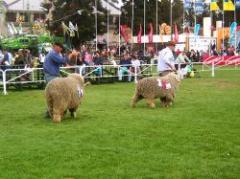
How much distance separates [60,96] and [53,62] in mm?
1295

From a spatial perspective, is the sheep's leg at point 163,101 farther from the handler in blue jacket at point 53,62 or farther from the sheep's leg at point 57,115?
the sheep's leg at point 57,115

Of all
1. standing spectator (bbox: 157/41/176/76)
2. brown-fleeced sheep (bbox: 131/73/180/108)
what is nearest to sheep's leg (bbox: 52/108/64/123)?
brown-fleeced sheep (bbox: 131/73/180/108)

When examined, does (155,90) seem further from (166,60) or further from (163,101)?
(166,60)

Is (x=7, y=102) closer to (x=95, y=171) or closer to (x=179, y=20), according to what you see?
(x=95, y=171)

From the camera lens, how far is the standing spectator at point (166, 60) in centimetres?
1546

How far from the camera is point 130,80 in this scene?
26078mm

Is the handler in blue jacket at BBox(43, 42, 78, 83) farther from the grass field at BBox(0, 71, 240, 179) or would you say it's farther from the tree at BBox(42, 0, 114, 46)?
the tree at BBox(42, 0, 114, 46)

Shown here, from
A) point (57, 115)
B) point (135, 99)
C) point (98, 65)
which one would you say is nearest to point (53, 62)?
point (57, 115)

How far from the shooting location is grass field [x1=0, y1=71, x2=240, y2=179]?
7539 millimetres

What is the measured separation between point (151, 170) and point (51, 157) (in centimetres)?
173

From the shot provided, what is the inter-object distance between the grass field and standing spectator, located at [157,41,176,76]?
112cm

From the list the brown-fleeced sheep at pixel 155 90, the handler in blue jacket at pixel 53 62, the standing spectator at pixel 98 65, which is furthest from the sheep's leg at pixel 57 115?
the standing spectator at pixel 98 65

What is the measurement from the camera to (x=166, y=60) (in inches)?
615

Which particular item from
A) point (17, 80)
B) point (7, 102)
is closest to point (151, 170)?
point (7, 102)
